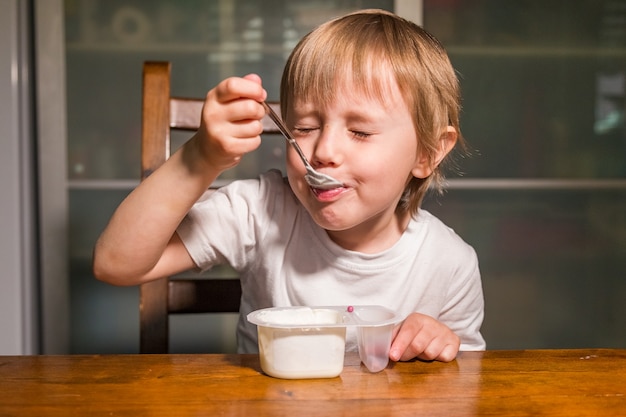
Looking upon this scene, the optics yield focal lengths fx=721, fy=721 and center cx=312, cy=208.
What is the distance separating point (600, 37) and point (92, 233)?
1.51 m

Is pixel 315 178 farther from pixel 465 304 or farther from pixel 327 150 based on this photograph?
pixel 465 304

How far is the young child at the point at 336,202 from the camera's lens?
780mm

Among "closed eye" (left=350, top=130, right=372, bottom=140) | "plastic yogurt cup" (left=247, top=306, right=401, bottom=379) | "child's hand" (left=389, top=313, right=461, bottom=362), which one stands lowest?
"child's hand" (left=389, top=313, right=461, bottom=362)

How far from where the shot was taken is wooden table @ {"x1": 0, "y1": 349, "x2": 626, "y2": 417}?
544mm

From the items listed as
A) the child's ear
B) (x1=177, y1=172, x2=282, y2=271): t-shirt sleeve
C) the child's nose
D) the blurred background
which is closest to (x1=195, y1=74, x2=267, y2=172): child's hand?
the child's nose

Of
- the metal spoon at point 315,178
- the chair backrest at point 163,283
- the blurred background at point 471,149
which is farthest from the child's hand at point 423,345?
the blurred background at point 471,149

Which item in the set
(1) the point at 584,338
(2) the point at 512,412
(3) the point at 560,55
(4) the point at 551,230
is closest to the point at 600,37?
(3) the point at 560,55

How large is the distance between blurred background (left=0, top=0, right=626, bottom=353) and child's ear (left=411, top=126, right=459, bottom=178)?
952 mm

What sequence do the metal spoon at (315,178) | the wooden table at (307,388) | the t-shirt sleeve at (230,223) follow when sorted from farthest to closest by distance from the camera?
the t-shirt sleeve at (230,223) < the metal spoon at (315,178) < the wooden table at (307,388)

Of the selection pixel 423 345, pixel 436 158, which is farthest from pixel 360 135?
pixel 423 345

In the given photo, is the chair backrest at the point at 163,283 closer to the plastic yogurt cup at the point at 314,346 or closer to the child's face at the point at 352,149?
the child's face at the point at 352,149

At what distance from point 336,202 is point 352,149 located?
0.07m

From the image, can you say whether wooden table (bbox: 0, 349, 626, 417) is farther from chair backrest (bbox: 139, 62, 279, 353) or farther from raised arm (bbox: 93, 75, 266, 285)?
chair backrest (bbox: 139, 62, 279, 353)

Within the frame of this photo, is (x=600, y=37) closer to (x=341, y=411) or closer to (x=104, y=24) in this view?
(x=104, y=24)
